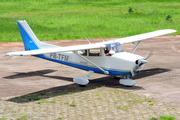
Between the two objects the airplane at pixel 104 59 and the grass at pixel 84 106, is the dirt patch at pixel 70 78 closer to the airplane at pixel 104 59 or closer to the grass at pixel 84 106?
the airplane at pixel 104 59

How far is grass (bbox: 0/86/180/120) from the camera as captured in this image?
11273 mm

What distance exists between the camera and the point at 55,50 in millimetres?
13992

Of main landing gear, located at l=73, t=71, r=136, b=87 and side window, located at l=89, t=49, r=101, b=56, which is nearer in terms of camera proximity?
main landing gear, located at l=73, t=71, r=136, b=87

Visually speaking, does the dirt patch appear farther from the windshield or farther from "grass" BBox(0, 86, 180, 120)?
the windshield

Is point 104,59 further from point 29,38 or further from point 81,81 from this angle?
point 29,38

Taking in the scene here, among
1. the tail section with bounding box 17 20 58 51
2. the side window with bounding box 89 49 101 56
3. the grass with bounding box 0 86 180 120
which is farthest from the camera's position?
the tail section with bounding box 17 20 58 51

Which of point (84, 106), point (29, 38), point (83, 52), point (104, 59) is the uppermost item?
point (29, 38)

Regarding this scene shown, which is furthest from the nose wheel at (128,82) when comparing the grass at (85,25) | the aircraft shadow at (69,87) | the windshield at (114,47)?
the grass at (85,25)

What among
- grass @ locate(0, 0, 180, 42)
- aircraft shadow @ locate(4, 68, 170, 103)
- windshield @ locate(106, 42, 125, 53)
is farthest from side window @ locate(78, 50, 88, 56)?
grass @ locate(0, 0, 180, 42)

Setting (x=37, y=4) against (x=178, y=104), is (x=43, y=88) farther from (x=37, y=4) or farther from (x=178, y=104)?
(x=37, y=4)

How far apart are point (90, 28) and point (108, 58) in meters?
22.6

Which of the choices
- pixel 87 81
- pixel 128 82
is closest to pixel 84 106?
pixel 87 81

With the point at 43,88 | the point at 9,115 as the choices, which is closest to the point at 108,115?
the point at 9,115

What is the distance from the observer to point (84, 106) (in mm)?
12352
